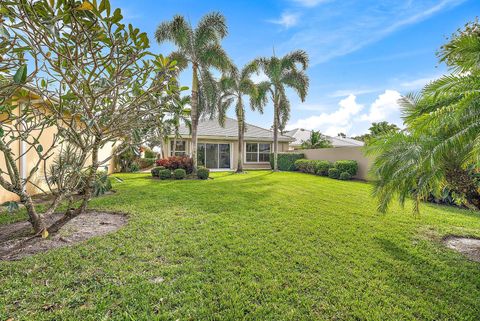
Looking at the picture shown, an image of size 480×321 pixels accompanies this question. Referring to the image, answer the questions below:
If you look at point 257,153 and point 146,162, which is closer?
point 146,162

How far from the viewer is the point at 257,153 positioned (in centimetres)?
2214

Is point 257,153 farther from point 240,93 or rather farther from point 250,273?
point 250,273

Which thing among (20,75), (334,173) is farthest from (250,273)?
(334,173)

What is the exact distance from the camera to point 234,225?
5.48 meters

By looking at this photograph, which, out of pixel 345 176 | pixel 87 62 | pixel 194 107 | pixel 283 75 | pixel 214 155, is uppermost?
pixel 283 75

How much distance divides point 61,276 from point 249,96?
15.8 m

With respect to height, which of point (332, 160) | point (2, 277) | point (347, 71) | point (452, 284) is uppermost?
point (347, 71)

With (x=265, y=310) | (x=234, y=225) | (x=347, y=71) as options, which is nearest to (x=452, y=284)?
(x=265, y=310)

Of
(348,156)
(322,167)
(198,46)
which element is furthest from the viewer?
(322,167)

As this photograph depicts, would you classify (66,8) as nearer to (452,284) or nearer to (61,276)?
(61,276)

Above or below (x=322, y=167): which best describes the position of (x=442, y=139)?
above

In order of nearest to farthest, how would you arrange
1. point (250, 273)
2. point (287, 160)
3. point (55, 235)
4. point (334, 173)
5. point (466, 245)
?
point (250, 273) → point (55, 235) → point (466, 245) → point (334, 173) → point (287, 160)

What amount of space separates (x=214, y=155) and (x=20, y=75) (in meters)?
18.4

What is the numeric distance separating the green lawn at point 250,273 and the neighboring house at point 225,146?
14243mm
